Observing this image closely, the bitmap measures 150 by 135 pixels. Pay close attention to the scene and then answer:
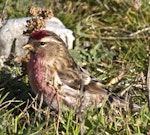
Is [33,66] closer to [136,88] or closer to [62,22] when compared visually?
[136,88]

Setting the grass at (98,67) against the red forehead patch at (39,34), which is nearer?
the grass at (98,67)

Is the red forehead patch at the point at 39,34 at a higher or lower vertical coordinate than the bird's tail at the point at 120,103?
higher

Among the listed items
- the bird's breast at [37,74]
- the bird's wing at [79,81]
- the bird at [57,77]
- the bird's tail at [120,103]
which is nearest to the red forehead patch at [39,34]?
the bird at [57,77]

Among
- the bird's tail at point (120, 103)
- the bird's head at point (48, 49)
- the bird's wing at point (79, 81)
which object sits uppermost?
the bird's head at point (48, 49)

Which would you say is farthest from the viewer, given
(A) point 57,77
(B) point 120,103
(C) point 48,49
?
(C) point 48,49

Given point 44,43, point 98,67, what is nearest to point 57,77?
point 44,43

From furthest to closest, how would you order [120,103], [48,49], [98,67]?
[98,67] → [48,49] → [120,103]

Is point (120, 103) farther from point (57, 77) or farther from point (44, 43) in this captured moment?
point (44, 43)

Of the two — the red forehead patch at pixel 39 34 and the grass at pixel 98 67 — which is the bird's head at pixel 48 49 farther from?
the grass at pixel 98 67

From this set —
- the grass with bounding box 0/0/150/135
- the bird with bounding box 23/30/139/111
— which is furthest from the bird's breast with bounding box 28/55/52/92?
the grass with bounding box 0/0/150/135
